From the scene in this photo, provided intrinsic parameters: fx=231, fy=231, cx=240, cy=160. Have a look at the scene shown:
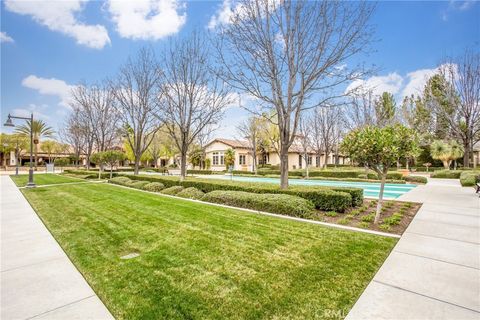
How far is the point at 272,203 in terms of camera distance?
7.81 meters

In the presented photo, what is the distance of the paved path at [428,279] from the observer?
2770 mm

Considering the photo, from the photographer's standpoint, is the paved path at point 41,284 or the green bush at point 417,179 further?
the green bush at point 417,179

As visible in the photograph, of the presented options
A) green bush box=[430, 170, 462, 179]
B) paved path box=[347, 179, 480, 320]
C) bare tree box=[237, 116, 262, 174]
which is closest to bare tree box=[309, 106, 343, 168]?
bare tree box=[237, 116, 262, 174]

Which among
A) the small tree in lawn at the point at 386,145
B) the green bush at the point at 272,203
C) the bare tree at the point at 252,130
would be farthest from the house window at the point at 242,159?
the small tree in lawn at the point at 386,145

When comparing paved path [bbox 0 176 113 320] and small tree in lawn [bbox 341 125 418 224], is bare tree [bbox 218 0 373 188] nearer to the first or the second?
small tree in lawn [bbox 341 125 418 224]

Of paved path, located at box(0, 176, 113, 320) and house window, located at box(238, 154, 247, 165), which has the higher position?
house window, located at box(238, 154, 247, 165)

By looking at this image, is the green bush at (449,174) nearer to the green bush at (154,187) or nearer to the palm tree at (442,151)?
the palm tree at (442,151)

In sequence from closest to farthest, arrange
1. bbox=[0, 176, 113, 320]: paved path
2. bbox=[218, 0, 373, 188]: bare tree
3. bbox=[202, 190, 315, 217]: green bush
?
1. bbox=[0, 176, 113, 320]: paved path
2. bbox=[202, 190, 315, 217]: green bush
3. bbox=[218, 0, 373, 188]: bare tree

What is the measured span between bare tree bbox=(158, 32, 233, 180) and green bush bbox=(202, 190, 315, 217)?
246 inches

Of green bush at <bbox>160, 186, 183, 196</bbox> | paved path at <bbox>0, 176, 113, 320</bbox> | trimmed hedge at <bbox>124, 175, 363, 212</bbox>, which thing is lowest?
paved path at <bbox>0, 176, 113, 320</bbox>

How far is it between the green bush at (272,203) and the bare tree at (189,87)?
6.26 meters

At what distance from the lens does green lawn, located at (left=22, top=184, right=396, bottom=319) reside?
9.32 ft

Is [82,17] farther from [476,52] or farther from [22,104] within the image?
[476,52]

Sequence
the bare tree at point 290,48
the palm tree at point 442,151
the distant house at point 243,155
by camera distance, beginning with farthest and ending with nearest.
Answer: the distant house at point 243,155
the palm tree at point 442,151
the bare tree at point 290,48
